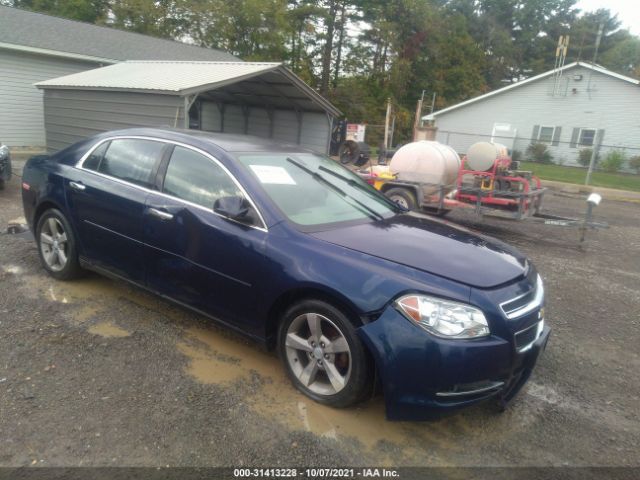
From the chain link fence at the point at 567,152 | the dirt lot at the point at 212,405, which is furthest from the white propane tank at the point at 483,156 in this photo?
the chain link fence at the point at 567,152

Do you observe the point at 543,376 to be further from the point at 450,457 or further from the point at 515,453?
the point at 450,457

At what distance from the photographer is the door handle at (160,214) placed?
3.67m

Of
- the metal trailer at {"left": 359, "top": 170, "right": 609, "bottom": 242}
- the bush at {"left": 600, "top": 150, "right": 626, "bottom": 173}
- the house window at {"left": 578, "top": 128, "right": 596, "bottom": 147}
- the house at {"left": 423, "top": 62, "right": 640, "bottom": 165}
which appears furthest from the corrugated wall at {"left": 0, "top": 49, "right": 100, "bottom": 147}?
the house window at {"left": 578, "top": 128, "right": 596, "bottom": 147}

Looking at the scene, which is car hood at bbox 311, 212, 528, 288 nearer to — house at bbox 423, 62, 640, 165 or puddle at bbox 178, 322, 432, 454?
puddle at bbox 178, 322, 432, 454

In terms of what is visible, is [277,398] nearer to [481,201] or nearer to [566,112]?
[481,201]

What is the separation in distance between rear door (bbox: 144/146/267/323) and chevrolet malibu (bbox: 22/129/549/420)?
1 centimetres

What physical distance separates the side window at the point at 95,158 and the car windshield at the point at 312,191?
1574 millimetres

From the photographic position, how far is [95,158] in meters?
4.45

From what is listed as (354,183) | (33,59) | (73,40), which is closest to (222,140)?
(354,183)

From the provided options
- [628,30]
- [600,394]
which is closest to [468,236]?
[600,394]

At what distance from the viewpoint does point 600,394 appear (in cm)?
352

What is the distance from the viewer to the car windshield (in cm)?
349

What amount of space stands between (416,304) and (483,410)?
107cm

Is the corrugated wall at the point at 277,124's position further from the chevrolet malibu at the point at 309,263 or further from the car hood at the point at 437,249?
the car hood at the point at 437,249
